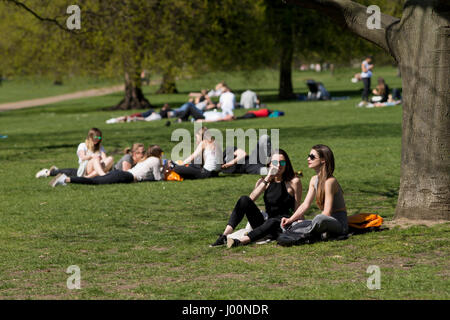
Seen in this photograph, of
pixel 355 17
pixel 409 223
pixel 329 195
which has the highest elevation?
pixel 355 17

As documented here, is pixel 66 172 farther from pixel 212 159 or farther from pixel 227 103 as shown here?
pixel 227 103

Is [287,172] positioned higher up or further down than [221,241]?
higher up

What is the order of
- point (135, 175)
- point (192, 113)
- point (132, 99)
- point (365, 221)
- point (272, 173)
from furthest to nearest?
point (132, 99) → point (192, 113) → point (135, 175) → point (272, 173) → point (365, 221)

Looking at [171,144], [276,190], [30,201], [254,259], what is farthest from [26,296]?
[171,144]

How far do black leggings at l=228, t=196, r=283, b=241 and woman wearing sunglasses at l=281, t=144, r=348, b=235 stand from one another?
0.43 ft

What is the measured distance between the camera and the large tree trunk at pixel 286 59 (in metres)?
39.8

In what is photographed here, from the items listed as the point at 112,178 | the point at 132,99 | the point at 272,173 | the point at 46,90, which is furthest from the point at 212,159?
the point at 46,90

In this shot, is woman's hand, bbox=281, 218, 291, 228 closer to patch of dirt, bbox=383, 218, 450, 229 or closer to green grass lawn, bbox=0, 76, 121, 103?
patch of dirt, bbox=383, 218, 450, 229

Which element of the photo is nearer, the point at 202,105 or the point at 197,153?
the point at 197,153

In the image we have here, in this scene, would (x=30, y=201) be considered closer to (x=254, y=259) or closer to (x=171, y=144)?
(x=254, y=259)

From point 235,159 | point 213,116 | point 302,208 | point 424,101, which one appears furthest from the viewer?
point 213,116

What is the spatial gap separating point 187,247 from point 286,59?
1288 inches

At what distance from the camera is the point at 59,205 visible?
12180mm

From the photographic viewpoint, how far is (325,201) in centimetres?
869
